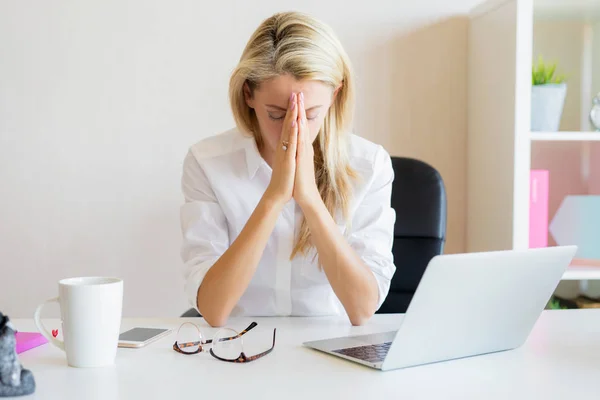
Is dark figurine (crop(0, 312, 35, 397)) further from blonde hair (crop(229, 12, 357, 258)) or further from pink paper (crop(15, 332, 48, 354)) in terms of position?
blonde hair (crop(229, 12, 357, 258))

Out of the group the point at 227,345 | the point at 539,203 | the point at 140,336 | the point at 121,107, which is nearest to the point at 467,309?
the point at 227,345

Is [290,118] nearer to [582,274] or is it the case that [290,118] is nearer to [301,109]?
[301,109]

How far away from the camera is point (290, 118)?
1.45m

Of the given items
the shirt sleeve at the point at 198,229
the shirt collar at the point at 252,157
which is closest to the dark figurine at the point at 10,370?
the shirt sleeve at the point at 198,229

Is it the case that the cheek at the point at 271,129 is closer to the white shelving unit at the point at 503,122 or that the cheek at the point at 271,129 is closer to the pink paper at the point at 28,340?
the pink paper at the point at 28,340

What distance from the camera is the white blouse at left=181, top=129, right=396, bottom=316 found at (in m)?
1.59

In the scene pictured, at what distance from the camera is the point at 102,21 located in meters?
2.32

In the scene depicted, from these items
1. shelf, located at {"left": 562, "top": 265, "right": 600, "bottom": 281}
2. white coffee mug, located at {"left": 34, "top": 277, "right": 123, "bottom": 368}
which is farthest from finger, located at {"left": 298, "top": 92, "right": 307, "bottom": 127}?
shelf, located at {"left": 562, "top": 265, "right": 600, "bottom": 281}

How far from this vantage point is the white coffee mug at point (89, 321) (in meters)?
0.96

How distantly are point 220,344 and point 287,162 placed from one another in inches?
18.4

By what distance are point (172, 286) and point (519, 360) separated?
1.54 meters

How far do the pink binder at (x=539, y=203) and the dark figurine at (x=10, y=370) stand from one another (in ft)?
5.39

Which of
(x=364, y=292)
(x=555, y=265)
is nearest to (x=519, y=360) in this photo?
(x=555, y=265)

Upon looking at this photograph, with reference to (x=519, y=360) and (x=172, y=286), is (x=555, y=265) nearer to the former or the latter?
(x=519, y=360)
